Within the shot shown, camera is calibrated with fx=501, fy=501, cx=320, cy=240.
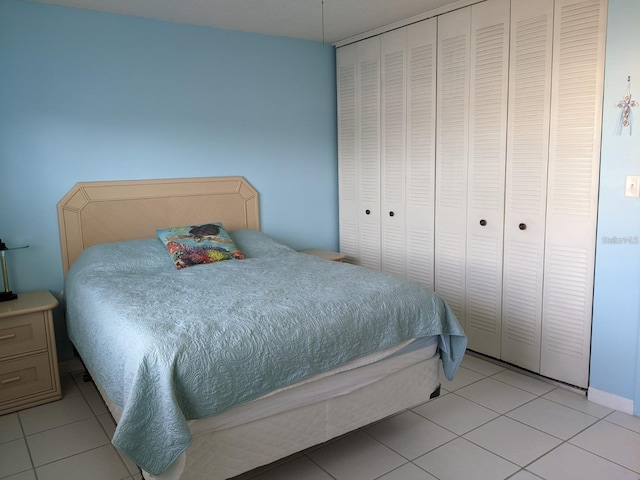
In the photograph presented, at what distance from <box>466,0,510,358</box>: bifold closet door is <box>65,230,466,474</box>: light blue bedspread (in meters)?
0.83

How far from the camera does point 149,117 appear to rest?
339 centimetres

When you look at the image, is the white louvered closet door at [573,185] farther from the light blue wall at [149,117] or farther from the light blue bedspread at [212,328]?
the light blue wall at [149,117]

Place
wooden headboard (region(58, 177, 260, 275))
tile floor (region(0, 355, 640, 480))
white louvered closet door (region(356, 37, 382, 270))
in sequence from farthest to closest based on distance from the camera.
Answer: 1. white louvered closet door (region(356, 37, 382, 270))
2. wooden headboard (region(58, 177, 260, 275))
3. tile floor (region(0, 355, 640, 480))

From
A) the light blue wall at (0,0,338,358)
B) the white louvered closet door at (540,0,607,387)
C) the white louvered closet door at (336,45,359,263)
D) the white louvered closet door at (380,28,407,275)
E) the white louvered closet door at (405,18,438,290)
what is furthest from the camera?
the white louvered closet door at (336,45,359,263)

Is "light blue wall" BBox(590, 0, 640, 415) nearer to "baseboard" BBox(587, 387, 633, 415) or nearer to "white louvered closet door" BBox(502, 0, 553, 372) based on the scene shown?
"baseboard" BBox(587, 387, 633, 415)

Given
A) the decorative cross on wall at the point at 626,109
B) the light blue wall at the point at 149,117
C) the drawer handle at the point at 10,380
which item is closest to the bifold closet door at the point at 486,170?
the decorative cross on wall at the point at 626,109

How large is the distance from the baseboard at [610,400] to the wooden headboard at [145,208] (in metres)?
2.50

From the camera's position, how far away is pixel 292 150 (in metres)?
4.06

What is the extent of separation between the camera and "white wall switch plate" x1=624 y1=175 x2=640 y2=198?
2410 millimetres

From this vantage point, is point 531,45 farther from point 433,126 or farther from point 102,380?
point 102,380

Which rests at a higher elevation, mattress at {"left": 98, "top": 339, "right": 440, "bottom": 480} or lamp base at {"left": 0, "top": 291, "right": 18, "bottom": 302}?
lamp base at {"left": 0, "top": 291, "right": 18, "bottom": 302}

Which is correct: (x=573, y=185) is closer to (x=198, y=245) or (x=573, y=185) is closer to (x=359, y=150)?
(x=359, y=150)

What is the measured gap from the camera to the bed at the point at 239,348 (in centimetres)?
173

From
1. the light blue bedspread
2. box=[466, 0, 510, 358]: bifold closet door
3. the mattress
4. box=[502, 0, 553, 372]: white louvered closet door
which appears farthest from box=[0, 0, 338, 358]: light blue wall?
box=[502, 0, 553, 372]: white louvered closet door
